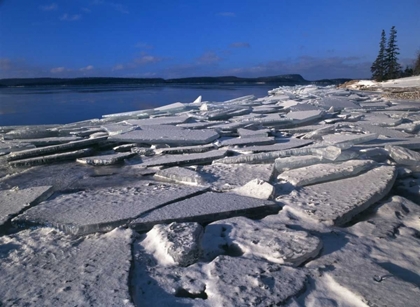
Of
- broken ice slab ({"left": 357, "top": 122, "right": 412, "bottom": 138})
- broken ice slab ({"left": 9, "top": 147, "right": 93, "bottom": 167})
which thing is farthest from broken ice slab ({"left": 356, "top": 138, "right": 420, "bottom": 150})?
broken ice slab ({"left": 9, "top": 147, "right": 93, "bottom": 167})

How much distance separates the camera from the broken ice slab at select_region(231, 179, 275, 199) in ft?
7.15

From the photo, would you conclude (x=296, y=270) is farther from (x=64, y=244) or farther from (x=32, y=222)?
(x=32, y=222)

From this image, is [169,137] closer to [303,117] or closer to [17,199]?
[17,199]

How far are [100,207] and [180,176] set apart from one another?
32.8 inches

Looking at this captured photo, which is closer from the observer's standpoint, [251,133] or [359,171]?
[359,171]

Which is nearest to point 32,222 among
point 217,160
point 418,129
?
point 217,160

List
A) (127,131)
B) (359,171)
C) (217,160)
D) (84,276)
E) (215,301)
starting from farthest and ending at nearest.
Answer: (127,131)
(217,160)
(359,171)
(84,276)
(215,301)

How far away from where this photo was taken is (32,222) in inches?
71.8

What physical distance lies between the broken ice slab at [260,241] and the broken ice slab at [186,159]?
1.37 metres

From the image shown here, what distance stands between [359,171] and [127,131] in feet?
10.9

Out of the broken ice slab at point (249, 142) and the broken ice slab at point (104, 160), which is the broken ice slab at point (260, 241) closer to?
the broken ice slab at point (104, 160)

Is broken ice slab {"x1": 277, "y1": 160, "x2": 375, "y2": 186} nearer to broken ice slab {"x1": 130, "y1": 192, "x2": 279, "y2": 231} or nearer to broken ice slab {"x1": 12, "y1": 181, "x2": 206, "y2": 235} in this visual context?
broken ice slab {"x1": 130, "y1": 192, "x2": 279, "y2": 231}

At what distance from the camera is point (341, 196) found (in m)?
2.16

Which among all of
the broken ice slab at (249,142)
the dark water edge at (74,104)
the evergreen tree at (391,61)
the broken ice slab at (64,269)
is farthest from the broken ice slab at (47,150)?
the evergreen tree at (391,61)
